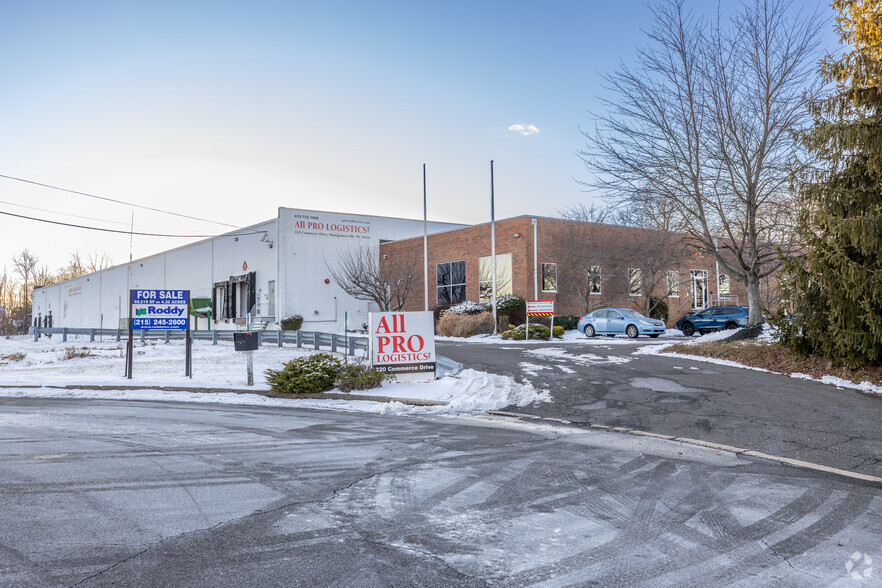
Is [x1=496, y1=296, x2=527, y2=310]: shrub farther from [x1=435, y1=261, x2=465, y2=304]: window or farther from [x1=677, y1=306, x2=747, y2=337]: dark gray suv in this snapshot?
[x1=677, y1=306, x2=747, y2=337]: dark gray suv

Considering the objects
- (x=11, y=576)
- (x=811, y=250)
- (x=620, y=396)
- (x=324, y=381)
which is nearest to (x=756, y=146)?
(x=811, y=250)

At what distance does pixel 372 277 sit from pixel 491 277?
21.4ft

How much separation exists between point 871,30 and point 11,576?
15.7 m

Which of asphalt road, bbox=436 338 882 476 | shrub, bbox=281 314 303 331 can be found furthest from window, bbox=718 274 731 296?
asphalt road, bbox=436 338 882 476

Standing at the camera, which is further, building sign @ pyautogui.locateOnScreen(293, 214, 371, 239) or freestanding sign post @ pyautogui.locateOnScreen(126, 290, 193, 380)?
building sign @ pyautogui.locateOnScreen(293, 214, 371, 239)

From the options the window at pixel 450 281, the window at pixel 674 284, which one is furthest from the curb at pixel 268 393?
the window at pixel 674 284

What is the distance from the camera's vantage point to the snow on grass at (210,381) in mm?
12102

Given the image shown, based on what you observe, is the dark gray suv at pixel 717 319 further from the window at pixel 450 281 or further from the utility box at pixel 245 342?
the utility box at pixel 245 342

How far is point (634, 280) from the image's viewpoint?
36156 mm

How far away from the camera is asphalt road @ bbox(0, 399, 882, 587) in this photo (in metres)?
3.98

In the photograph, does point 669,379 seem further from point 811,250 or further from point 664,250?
point 664,250

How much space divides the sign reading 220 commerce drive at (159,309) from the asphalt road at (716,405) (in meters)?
7.68

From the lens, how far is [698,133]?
59.9 ft

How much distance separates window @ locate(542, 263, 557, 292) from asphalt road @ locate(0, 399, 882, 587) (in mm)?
25679
